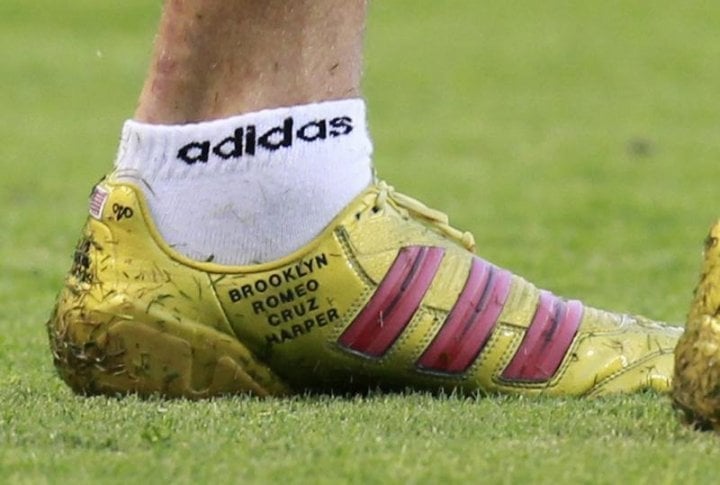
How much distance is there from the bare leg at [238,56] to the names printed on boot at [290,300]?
211mm

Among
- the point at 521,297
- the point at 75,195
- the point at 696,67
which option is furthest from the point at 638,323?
the point at 696,67

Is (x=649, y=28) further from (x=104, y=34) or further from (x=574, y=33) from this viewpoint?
(x=104, y=34)

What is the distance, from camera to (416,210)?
226cm

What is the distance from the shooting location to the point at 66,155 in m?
6.96

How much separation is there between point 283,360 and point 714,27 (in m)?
10.6

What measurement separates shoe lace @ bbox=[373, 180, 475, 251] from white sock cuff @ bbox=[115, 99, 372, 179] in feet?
0.35

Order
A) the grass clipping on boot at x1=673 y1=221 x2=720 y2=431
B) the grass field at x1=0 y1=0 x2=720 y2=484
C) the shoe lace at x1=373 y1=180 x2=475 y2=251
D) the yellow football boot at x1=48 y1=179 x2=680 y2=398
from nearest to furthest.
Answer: the grass field at x1=0 y1=0 x2=720 y2=484 < the grass clipping on boot at x1=673 y1=221 x2=720 y2=431 < the yellow football boot at x1=48 y1=179 x2=680 y2=398 < the shoe lace at x1=373 y1=180 x2=475 y2=251

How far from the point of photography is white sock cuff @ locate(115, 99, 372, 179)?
7.04ft

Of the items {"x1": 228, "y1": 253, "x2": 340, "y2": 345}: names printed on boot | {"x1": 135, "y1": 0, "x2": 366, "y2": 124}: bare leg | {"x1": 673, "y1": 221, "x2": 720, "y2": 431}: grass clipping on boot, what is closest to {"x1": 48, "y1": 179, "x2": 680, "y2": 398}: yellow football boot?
{"x1": 228, "y1": 253, "x2": 340, "y2": 345}: names printed on boot

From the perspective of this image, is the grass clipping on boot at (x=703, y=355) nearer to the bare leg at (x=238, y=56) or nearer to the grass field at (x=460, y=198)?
the grass field at (x=460, y=198)

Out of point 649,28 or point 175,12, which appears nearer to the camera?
point 175,12

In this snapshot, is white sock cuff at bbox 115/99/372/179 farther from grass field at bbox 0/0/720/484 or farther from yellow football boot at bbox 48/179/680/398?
grass field at bbox 0/0/720/484

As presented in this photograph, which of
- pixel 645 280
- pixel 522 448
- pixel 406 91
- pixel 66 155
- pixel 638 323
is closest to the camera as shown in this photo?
pixel 522 448

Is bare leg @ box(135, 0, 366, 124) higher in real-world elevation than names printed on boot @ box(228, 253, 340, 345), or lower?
higher
